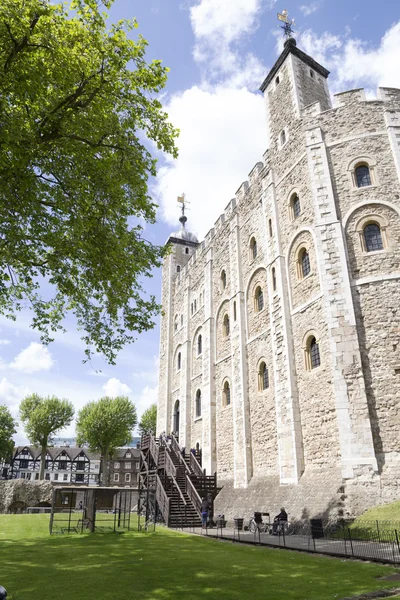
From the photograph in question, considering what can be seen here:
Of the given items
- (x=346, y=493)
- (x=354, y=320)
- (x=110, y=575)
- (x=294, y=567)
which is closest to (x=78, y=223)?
(x=110, y=575)

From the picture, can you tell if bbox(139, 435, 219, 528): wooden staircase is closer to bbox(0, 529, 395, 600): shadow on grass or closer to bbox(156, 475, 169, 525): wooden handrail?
bbox(156, 475, 169, 525): wooden handrail

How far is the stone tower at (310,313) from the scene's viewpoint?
1503 centimetres

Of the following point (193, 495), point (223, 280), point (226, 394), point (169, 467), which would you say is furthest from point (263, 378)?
point (223, 280)

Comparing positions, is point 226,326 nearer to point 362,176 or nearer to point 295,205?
point 295,205

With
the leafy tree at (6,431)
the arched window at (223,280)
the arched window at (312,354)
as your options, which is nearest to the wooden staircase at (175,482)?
the arched window at (312,354)

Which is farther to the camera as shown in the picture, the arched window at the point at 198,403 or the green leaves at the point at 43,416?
the green leaves at the point at 43,416

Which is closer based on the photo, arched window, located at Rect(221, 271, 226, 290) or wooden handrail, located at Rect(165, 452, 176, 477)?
wooden handrail, located at Rect(165, 452, 176, 477)

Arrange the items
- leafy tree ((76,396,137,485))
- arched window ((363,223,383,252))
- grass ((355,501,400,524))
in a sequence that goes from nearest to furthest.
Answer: grass ((355,501,400,524)), arched window ((363,223,383,252)), leafy tree ((76,396,137,485))

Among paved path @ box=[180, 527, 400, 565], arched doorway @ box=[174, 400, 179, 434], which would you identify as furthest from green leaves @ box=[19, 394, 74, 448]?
paved path @ box=[180, 527, 400, 565]

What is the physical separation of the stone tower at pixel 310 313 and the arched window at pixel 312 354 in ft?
0.22

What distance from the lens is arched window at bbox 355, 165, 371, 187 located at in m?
18.0

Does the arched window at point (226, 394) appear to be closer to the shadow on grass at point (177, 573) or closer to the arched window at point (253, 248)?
the arched window at point (253, 248)

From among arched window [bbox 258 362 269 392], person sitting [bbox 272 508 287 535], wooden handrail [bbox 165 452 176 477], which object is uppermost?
arched window [bbox 258 362 269 392]

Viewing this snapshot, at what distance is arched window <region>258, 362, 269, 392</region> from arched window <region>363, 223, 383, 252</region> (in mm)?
7911
